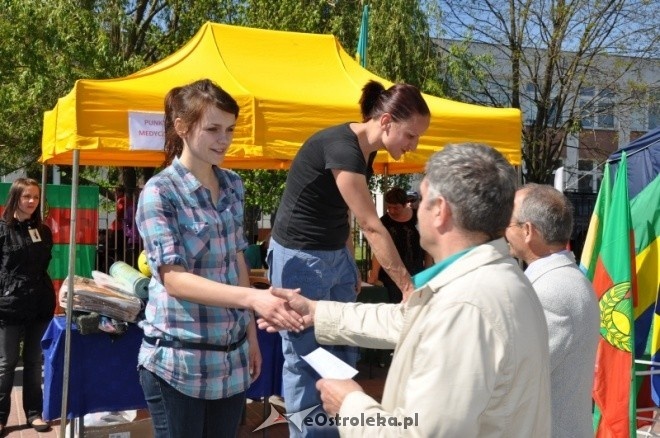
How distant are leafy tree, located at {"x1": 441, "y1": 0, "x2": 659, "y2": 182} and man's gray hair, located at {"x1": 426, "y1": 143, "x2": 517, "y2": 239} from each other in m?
17.1

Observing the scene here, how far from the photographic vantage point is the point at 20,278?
536cm

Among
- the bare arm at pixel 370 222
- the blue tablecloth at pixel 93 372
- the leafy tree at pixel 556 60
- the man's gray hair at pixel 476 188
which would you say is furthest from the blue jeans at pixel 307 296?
the leafy tree at pixel 556 60

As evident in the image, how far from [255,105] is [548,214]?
9.46ft

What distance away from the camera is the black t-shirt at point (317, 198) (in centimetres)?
315

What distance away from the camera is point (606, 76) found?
19.7 m

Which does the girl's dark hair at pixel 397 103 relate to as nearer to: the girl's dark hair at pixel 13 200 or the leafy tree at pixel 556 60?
the girl's dark hair at pixel 13 200

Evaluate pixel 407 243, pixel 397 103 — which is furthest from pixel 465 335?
pixel 407 243

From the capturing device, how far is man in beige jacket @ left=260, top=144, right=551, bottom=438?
147 cm

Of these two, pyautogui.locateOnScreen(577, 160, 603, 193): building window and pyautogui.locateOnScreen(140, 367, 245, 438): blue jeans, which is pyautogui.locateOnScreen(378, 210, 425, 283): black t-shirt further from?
pyautogui.locateOnScreen(577, 160, 603, 193): building window

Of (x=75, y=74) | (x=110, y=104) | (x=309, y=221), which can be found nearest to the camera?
(x=309, y=221)

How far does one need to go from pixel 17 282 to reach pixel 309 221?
3.04 m

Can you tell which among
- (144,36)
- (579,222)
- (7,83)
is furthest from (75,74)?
(579,222)

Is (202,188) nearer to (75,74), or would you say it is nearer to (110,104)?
(110,104)

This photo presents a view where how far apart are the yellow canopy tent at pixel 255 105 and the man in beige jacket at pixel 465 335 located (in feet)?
10.9
